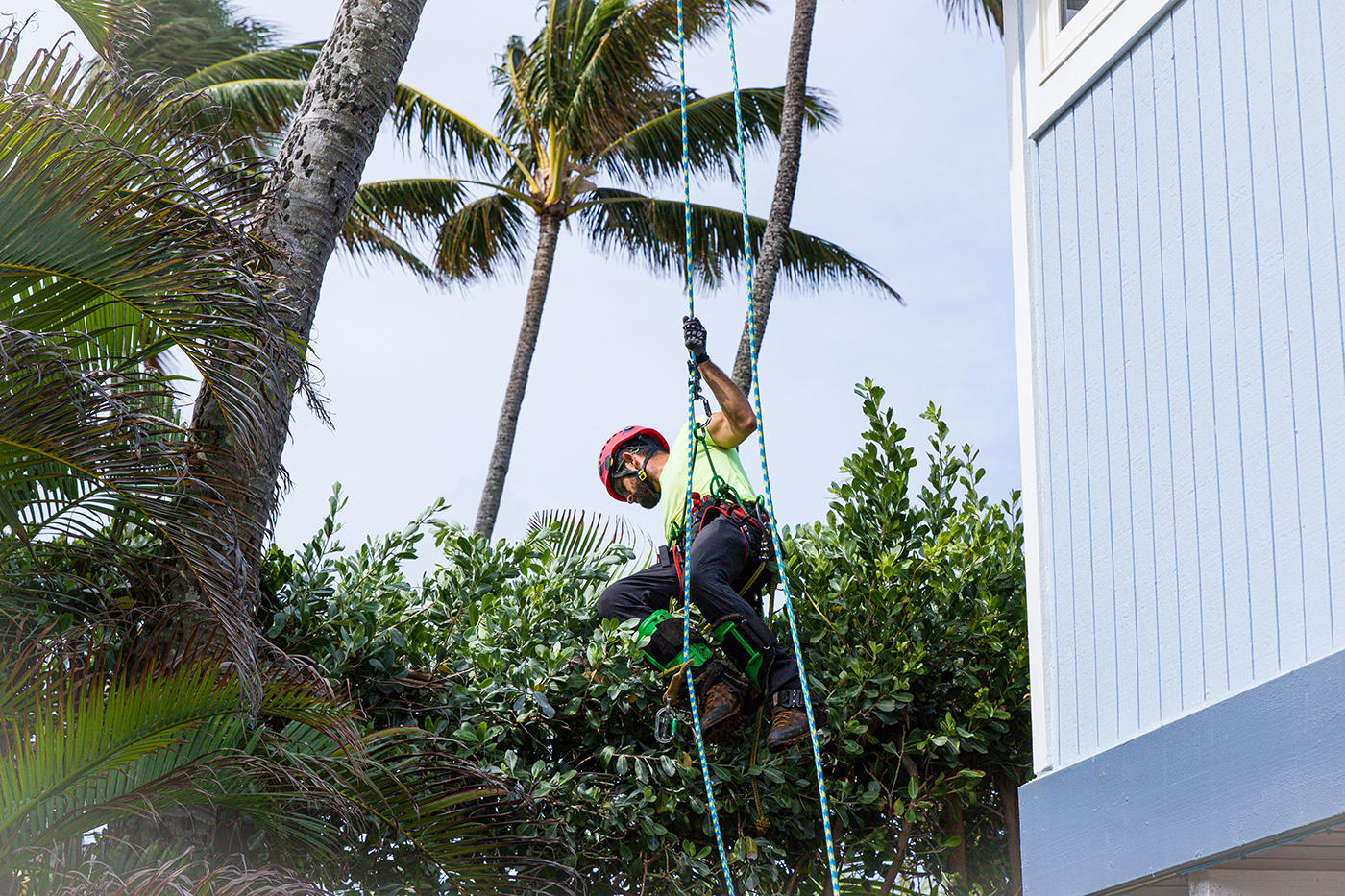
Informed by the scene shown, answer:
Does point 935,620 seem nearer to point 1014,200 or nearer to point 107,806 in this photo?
point 1014,200

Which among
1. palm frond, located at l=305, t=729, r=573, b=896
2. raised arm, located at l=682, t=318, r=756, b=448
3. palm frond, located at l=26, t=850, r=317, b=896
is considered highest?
raised arm, located at l=682, t=318, r=756, b=448

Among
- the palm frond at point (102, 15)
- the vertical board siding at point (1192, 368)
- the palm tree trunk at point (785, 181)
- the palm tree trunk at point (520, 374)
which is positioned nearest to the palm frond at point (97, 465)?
the vertical board siding at point (1192, 368)

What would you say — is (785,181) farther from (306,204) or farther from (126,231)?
(126,231)

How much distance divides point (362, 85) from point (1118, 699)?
4354 mm

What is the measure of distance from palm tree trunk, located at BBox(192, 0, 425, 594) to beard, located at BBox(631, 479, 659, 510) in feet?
5.59

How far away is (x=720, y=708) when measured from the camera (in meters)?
6.28

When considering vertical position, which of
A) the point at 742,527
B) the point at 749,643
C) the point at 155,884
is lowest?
the point at 155,884

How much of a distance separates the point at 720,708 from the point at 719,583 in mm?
550

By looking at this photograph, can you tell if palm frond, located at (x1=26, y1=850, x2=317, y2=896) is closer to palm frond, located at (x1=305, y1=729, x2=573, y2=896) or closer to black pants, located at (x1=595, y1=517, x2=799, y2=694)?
palm frond, located at (x1=305, y1=729, x2=573, y2=896)

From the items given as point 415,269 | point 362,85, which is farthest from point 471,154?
point 362,85

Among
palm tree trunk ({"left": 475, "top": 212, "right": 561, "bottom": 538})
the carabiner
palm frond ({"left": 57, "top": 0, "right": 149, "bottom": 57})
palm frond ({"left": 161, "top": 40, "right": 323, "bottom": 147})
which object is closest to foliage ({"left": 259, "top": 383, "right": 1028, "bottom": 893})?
the carabiner

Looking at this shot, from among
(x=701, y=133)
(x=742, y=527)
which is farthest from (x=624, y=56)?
(x=742, y=527)

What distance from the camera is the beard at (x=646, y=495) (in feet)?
22.7

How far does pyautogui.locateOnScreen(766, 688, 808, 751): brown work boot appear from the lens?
19.9ft
